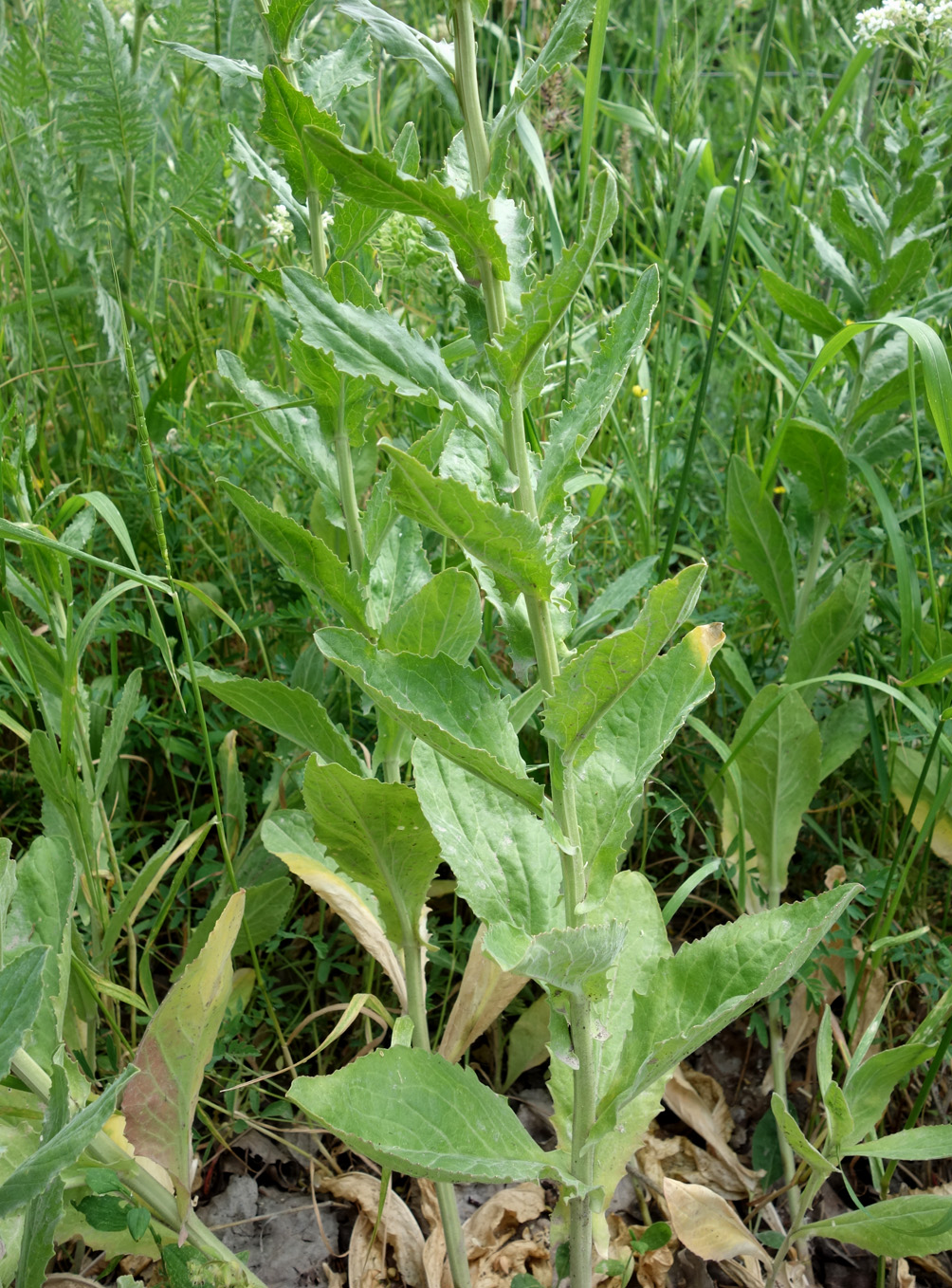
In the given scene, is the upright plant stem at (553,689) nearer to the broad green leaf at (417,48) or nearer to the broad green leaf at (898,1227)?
the broad green leaf at (417,48)

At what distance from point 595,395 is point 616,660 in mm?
291

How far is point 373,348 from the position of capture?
1.05m

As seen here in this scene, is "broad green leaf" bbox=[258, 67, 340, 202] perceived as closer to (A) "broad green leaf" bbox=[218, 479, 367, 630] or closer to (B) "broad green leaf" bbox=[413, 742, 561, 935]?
(A) "broad green leaf" bbox=[218, 479, 367, 630]

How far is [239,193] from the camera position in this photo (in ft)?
9.07

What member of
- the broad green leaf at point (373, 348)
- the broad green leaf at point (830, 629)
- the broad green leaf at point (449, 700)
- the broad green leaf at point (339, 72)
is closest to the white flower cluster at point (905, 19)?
the broad green leaf at point (830, 629)

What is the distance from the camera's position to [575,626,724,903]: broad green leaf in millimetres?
1150

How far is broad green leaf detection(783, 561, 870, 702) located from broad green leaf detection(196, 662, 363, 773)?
0.84 meters

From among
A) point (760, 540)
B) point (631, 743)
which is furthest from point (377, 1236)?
point (760, 540)

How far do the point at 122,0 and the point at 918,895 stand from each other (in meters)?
2.95

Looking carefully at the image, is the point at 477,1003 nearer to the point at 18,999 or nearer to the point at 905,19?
the point at 18,999

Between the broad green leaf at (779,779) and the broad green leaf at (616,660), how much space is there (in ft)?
2.63

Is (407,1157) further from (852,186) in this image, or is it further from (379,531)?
(852,186)

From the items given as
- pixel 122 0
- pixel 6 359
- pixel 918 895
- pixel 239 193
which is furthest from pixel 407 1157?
pixel 122 0

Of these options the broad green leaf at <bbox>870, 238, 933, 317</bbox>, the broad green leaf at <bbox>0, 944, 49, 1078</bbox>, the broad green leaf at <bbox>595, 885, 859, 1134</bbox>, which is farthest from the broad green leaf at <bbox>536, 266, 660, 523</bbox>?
the broad green leaf at <bbox>870, 238, 933, 317</bbox>
